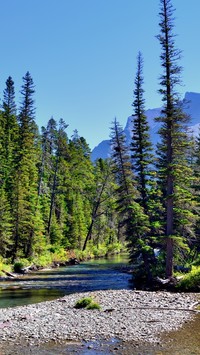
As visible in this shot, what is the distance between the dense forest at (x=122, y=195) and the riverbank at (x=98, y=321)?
352 inches

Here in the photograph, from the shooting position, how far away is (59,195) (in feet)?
236

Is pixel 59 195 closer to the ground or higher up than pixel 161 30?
closer to the ground

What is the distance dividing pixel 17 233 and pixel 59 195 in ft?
81.3

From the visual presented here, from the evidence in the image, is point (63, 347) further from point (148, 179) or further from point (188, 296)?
point (148, 179)

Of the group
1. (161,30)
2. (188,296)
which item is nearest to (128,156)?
(161,30)

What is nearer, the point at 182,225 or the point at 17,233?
the point at 182,225

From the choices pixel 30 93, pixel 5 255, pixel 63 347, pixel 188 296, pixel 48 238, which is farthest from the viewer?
pixel 30 93

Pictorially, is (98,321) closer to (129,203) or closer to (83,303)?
(83,303)

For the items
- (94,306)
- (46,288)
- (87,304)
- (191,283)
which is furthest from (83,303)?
(46,288)

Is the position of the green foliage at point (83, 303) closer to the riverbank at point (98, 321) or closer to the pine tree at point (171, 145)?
the riverbank at point (98, 321)

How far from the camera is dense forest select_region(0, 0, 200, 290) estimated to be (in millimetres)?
29672

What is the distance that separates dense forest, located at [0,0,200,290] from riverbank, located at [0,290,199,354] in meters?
8.95

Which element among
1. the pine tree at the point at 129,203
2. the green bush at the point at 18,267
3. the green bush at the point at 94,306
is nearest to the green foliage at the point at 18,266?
the green bush at the point at 18,267

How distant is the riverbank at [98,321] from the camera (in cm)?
1429
